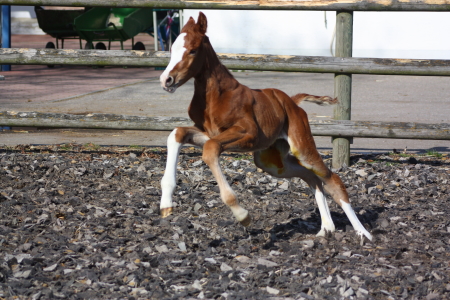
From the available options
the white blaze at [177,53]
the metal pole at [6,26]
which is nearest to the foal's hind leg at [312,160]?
the white blaze at [177,53]

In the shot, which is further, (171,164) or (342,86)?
(342,86)

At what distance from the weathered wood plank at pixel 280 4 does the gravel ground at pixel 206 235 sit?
65.0 inches

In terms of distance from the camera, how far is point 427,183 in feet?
19.2

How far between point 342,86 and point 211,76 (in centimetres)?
270

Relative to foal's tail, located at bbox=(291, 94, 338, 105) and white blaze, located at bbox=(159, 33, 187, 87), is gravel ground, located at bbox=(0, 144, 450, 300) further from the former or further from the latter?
white blaze, located at bbox=(159, 33, 187, 87)

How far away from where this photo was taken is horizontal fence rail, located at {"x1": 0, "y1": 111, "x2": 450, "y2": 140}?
621cm

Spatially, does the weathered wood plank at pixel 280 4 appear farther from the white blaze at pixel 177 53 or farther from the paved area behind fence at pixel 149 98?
the white blaze at pixel 177 53

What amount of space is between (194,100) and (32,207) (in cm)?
179

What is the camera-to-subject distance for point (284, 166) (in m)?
4.40

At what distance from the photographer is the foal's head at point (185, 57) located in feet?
11.9

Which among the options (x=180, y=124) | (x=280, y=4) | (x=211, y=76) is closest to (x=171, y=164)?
(x=211, y=76)

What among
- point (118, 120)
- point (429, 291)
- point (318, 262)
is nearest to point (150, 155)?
point (118, 120)

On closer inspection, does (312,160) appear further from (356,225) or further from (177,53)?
(177,53)

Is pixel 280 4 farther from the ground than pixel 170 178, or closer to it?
farther from the ground
